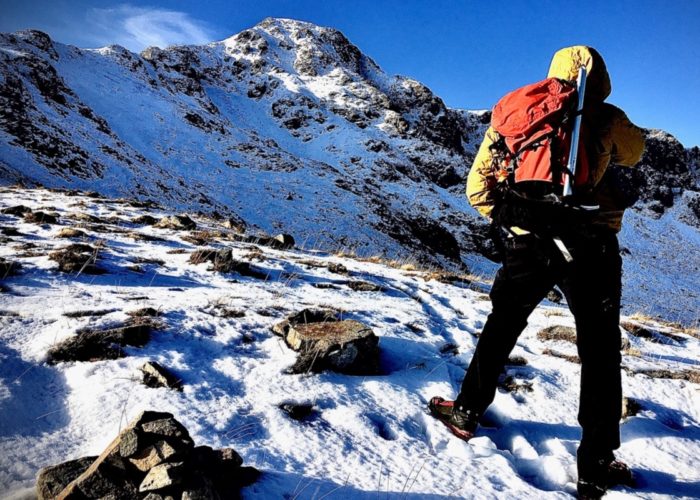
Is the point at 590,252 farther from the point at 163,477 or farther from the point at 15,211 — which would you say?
the point at 15,211

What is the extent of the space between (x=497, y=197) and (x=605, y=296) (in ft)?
2.90

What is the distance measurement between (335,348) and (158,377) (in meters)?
1.32

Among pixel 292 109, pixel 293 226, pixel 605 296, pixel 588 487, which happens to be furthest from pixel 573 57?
pixel 292 109

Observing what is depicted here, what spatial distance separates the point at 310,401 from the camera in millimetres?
2600

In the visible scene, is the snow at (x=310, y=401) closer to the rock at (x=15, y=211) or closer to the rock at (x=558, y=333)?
the rock at (x=558, y=333)

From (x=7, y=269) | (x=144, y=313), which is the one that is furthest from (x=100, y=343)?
(x=7, y=269)

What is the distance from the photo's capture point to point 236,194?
26.4m

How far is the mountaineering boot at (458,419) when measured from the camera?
8.32ft

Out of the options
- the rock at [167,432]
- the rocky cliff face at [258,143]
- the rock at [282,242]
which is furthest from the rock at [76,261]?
the rocky cliff face at [258,143]

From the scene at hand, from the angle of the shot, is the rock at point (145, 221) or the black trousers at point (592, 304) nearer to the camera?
the black trousers at point (592, 304)

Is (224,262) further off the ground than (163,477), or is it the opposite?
(163,477)

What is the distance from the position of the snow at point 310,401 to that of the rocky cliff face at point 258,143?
1463cm

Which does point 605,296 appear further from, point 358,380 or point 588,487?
point 358,380

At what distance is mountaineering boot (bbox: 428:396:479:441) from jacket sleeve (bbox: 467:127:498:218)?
4.66 ft
